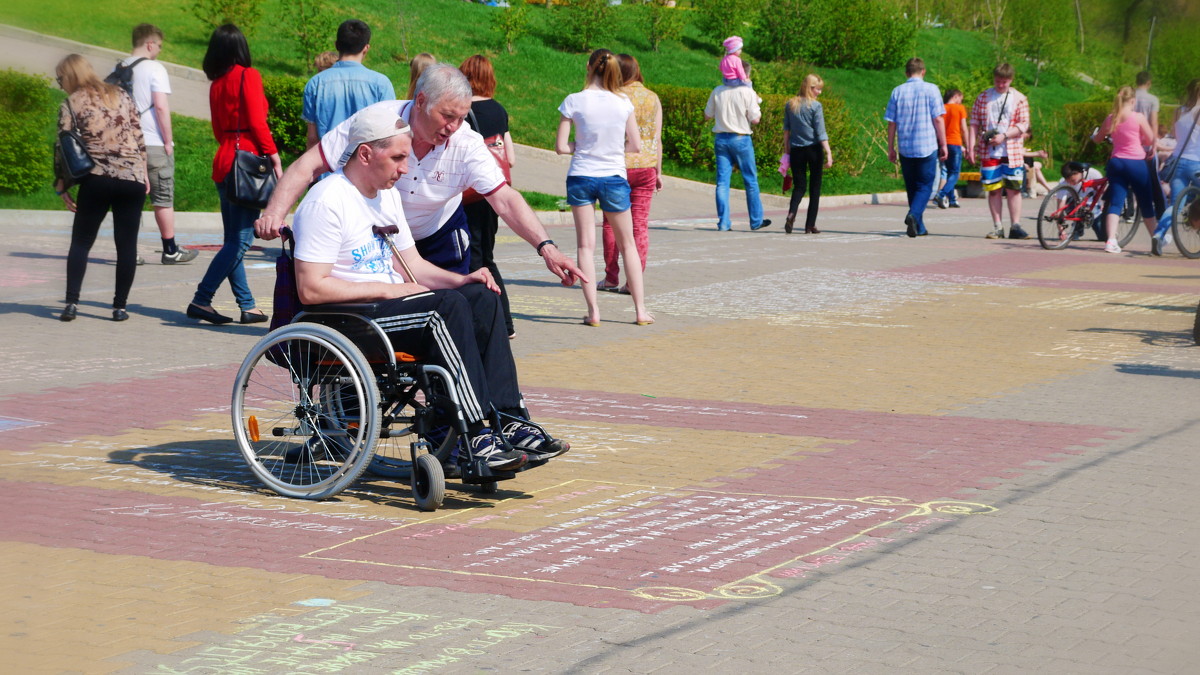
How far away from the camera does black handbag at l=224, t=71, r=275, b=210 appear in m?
10.2

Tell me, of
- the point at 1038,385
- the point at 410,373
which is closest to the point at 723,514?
the point at 410,373

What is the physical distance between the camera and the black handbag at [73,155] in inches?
392

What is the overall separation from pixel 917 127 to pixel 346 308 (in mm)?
13186

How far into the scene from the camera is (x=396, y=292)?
5789mm

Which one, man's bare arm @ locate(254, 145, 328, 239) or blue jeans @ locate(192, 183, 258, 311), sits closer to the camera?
man's bare arm @ locate(254, 145, 328, 239)

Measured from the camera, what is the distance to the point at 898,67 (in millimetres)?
40750

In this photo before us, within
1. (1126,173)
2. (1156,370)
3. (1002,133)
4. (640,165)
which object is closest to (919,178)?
(1002,133)

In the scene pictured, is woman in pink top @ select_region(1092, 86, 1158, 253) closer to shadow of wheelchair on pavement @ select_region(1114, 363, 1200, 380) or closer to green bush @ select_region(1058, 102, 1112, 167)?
shadow of wheelchair on pavement @ select_region(1114, 363, 1200, 380)

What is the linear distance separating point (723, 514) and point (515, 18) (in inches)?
1079

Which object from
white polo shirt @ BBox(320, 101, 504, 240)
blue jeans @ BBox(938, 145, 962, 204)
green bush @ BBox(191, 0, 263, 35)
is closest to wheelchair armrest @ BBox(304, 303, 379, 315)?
white polo shirt @ BBox(320, 101, 504, 240)

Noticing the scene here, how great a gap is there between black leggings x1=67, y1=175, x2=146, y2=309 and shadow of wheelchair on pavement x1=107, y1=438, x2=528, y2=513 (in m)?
4.01

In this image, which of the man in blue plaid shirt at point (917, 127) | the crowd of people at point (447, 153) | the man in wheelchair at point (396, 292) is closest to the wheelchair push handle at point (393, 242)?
the man in wheelchair at point (396, 292)

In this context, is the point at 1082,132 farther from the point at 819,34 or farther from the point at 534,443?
the point at 534,443

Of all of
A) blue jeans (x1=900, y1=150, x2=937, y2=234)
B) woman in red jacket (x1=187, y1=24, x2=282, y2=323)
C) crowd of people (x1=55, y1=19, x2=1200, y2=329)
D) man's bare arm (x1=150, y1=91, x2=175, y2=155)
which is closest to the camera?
crowd of people (x1=55, y1=19, x2=1200, y2=329)
